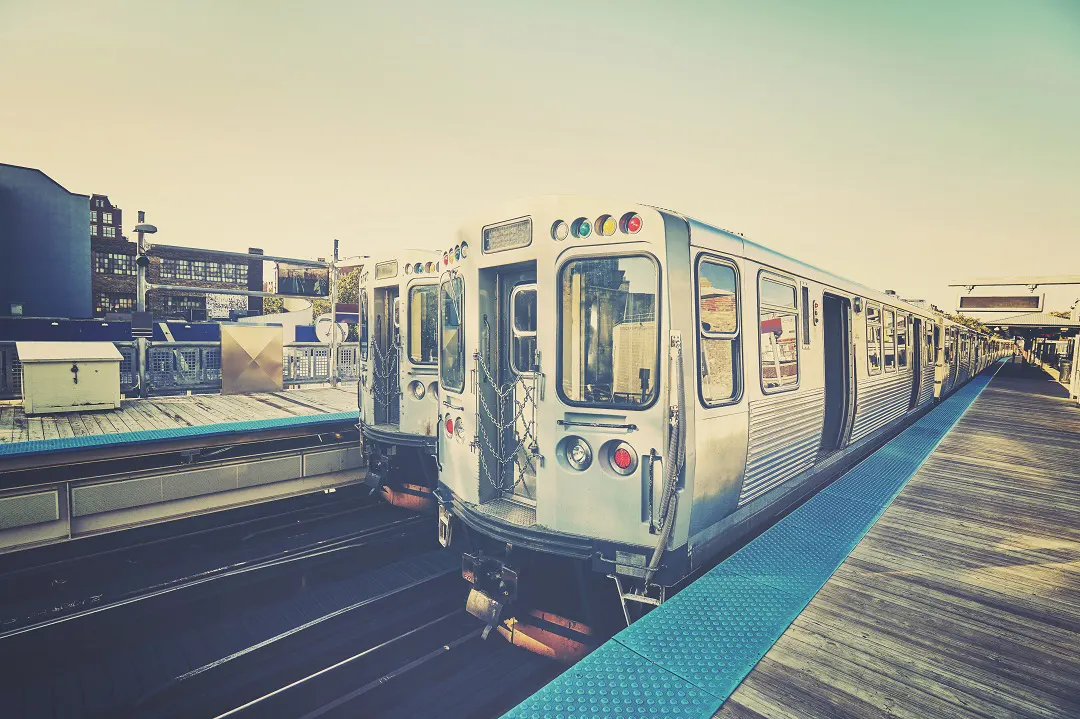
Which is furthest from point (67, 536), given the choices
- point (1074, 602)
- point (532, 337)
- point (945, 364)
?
point (945, 364)

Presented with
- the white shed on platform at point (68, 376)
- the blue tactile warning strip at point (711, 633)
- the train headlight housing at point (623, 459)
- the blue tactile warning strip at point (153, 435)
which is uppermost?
the white shed on platform at point (68, 376)

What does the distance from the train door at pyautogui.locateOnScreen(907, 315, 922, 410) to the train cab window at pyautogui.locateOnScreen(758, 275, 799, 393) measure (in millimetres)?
7316

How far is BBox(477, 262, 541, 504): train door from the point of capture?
4.32 metres

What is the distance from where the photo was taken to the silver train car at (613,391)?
341 cm

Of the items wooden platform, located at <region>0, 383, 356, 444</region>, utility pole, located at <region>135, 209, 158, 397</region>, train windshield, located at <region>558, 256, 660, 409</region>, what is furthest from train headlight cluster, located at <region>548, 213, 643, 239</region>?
utility pole, located at <region>135, 209, 158, 397</region>

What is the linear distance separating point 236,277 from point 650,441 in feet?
185

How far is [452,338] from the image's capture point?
4977 mm

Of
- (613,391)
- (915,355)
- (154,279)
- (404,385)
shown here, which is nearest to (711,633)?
(613,391)

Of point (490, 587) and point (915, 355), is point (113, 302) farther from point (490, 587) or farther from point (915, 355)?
point (915, 355)

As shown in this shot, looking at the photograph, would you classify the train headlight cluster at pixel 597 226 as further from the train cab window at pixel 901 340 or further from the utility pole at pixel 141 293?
the utility pole at pixel 141 293

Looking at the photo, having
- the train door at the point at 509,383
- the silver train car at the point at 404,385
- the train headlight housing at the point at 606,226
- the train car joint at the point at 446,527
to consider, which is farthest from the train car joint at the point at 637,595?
the silver train car at the point at 404,385

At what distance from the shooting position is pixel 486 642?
4.48 m

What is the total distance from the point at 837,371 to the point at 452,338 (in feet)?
17.9

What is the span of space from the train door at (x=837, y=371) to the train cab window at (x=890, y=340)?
2072mm
